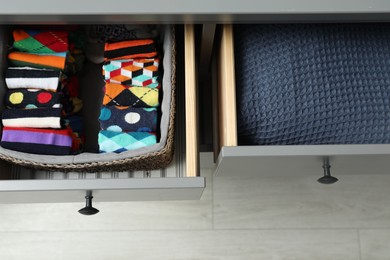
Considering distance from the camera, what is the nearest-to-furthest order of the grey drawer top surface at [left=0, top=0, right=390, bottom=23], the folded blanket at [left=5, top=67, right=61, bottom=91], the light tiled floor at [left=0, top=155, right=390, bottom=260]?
the grey drawer top surface at [left=0, top=0, right=390, bottom=23]
the folded blanket at [left=5, top=67, right=61, bottom=91]
the light tiled floor at [left=0, top=155, right=390, bottom=260]

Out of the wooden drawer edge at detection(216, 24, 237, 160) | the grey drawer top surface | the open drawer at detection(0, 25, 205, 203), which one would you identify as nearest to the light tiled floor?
the open drawer at detection(0, 25, 205, 203)

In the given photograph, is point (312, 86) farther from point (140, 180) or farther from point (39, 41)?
point (39, 41)

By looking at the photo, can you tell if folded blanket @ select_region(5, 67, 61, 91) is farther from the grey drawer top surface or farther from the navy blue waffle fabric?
the navy blue waffle fabric

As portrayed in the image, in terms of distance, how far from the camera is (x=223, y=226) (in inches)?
46.2

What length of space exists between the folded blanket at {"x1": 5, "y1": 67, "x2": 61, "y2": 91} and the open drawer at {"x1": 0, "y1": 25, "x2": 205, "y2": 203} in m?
0.14

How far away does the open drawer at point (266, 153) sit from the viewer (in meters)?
0.73

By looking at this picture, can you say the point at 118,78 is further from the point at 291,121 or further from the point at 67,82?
the point at 291,121

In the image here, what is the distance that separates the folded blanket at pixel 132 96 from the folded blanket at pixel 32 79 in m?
0.09

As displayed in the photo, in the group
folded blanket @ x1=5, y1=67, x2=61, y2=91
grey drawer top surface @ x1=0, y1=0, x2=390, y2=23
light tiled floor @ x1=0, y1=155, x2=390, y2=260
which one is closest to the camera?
grey drawer top surface @ x1=0, y1=0, x2=390, y2=23

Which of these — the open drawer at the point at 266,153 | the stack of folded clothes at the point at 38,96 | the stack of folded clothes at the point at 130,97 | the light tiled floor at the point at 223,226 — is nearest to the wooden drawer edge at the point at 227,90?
the open drawer at the point at 266,153

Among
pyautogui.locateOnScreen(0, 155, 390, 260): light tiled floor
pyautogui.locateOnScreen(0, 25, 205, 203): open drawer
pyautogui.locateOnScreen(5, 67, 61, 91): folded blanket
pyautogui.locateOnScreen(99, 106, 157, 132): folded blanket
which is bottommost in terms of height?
pyautogui.locateOnScreen(0, 155, 390, 260): light tiled floor

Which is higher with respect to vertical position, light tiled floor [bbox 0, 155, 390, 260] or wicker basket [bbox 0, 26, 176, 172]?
wicker basket [bbox 0, 26, 176, 172]

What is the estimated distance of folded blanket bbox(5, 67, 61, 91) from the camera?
81 centimetres

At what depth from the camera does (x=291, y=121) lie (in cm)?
76
